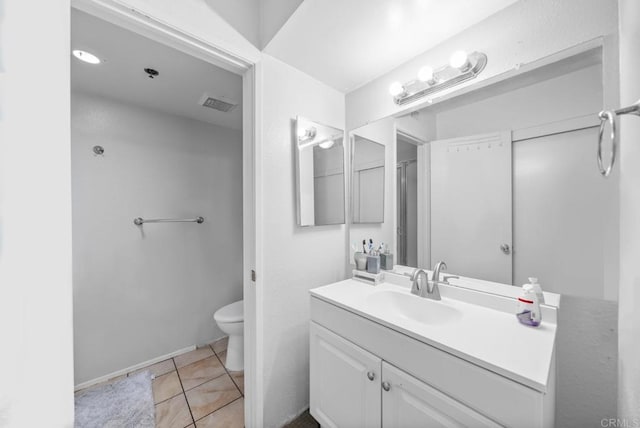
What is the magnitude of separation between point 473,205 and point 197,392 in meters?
2.04

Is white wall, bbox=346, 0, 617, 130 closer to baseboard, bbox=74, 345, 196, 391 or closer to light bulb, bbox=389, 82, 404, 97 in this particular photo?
light bulb, bbox=389, 82, 404, 97

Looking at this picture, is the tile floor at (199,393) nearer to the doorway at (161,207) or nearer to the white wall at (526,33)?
the doorway at (161,207)

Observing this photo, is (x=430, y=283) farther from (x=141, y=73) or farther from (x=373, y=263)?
(x=141, y=73)

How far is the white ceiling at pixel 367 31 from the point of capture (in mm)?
988

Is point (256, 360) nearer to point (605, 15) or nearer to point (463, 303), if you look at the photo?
point (463, 303)

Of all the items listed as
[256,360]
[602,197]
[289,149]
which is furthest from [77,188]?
[602,197]

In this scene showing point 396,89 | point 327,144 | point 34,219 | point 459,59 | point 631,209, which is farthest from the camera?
point 327,144

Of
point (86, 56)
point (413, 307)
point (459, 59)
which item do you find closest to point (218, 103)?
point (86, 56)

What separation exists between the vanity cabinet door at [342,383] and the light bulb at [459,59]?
1.28m

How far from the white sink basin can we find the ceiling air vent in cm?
170

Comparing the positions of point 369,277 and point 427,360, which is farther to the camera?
point 369,277

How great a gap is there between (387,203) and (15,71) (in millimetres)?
1436

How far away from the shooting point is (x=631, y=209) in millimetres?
603

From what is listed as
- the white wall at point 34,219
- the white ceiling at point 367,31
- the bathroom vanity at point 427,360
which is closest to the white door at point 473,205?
the bathroom vanity at point 427,360
